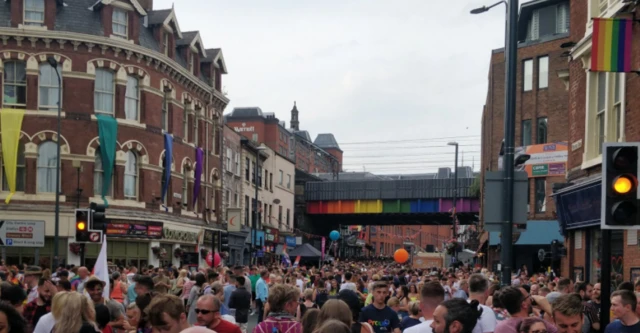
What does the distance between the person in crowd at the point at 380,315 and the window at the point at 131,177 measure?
29.5 m

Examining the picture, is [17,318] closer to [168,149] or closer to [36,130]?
[36,130]

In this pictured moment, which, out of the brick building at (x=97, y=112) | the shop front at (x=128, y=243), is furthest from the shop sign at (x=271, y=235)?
the shop front at (x=128, y=243)

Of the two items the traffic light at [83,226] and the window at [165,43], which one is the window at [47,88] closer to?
the window at [165,43]

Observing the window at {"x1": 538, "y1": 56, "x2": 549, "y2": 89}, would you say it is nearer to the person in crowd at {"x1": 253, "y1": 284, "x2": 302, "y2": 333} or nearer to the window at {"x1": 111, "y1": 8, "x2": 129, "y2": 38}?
the window at {"x1": 111, "y1": 8, "x2": 129, "y2": 38}

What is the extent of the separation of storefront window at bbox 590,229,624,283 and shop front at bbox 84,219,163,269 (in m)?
22.8

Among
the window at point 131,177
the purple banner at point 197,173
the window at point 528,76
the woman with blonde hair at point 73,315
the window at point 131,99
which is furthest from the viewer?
the purple banner at point 197,173

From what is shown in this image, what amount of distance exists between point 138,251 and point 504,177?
28.6 metres

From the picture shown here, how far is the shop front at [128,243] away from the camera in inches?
1479

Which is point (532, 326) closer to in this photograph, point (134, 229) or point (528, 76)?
point (134, 229)

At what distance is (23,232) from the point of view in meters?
34.2

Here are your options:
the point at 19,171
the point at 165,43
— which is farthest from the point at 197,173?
the point at 19,171

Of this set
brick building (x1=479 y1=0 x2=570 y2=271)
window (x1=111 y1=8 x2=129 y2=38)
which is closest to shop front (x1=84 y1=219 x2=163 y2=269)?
window (x1=111 y1=8 x2=129 y2=38)

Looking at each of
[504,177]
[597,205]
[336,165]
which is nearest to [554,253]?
[597,205]

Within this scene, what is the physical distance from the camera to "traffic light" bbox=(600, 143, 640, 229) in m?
8.24
